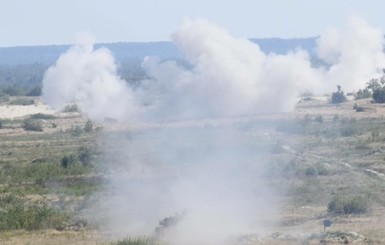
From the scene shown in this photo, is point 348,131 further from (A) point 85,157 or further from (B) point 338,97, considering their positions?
(B) point 338,97

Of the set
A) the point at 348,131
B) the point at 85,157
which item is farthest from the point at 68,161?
the point at 348,131

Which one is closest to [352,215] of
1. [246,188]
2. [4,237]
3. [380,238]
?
[380,238]

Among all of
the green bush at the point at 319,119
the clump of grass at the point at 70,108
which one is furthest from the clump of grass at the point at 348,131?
the clump of grass at the point at 70,108

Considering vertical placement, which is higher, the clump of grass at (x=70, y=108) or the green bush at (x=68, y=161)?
the clump of grass at (x=70, y=108)

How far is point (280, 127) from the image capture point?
5688cm

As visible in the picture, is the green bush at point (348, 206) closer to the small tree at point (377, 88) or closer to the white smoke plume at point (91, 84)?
the white smoke plume at point (91, 84)

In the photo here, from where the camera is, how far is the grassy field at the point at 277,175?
1014 inches

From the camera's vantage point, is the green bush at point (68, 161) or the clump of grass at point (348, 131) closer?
the green bush at point (68, 161)

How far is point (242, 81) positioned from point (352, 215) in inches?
1273

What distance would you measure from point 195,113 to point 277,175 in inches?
933

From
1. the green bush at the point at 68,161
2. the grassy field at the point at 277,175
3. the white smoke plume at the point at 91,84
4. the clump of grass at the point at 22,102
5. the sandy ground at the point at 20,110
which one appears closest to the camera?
the grassy field at the point at 277,175

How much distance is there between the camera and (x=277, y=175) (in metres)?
37.2

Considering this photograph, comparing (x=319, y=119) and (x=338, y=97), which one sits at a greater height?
(x=338, y=97)

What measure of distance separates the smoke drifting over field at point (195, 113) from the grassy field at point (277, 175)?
Result: 968mm
